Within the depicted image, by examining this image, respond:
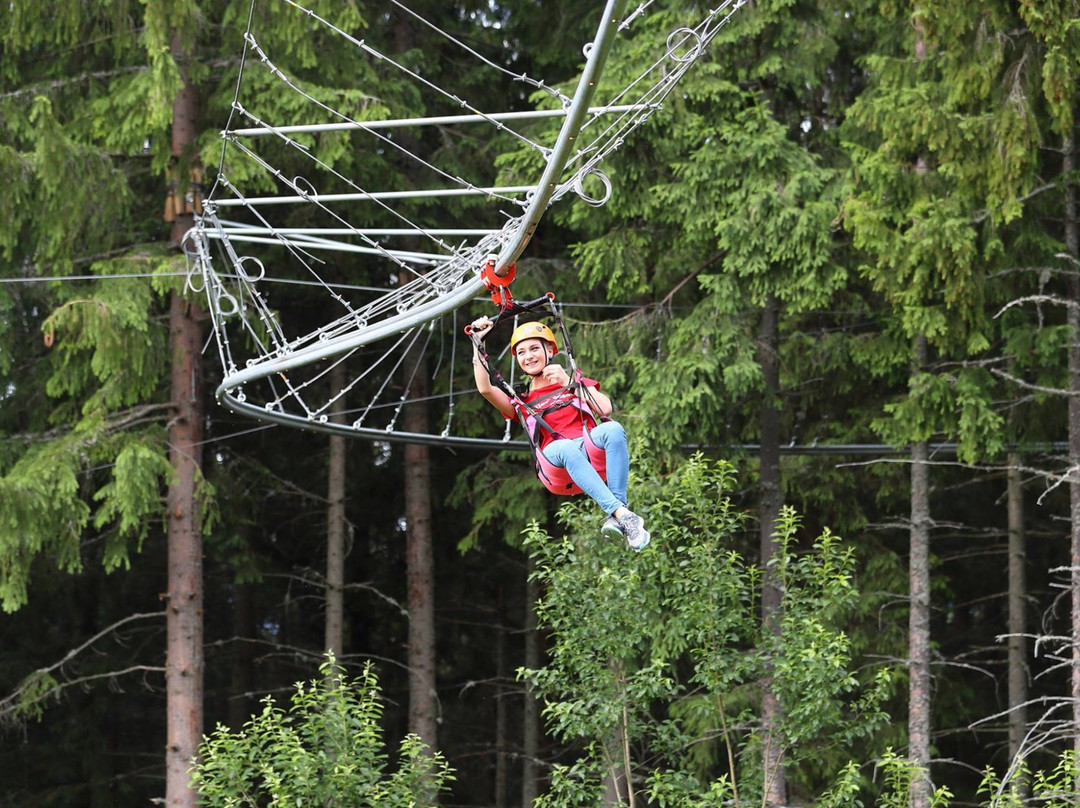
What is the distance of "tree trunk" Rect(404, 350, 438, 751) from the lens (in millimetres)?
15656

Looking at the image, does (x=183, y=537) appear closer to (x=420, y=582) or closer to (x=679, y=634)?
(x=420, y=582)

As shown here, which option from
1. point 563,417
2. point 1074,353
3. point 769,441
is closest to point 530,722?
point 769,441

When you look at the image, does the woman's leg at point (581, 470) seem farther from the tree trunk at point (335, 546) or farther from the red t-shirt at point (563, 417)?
the tree trunk at point (335, 546)

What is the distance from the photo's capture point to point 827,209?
12406mm

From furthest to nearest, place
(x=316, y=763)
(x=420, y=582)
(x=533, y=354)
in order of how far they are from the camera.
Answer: (x=420, y=582) < (x=316, y=763) < (x=533, y=354)

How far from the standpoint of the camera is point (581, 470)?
22.2 ft

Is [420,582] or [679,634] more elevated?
[420,582]

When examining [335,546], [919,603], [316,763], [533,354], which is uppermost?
[335,546]

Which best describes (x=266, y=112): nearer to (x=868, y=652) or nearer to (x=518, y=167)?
(x=518, y=167)

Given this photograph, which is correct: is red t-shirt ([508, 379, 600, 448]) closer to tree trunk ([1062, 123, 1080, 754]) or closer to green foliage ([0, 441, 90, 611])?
tree trunk ([1062, 123, 1080, 754])

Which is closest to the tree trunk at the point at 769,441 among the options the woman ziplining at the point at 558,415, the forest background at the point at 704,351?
the forest background at the point at 704,351

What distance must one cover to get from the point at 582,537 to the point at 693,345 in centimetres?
233

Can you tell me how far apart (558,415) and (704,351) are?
5.71 m

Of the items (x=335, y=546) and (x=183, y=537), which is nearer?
(x=183, y=537)
